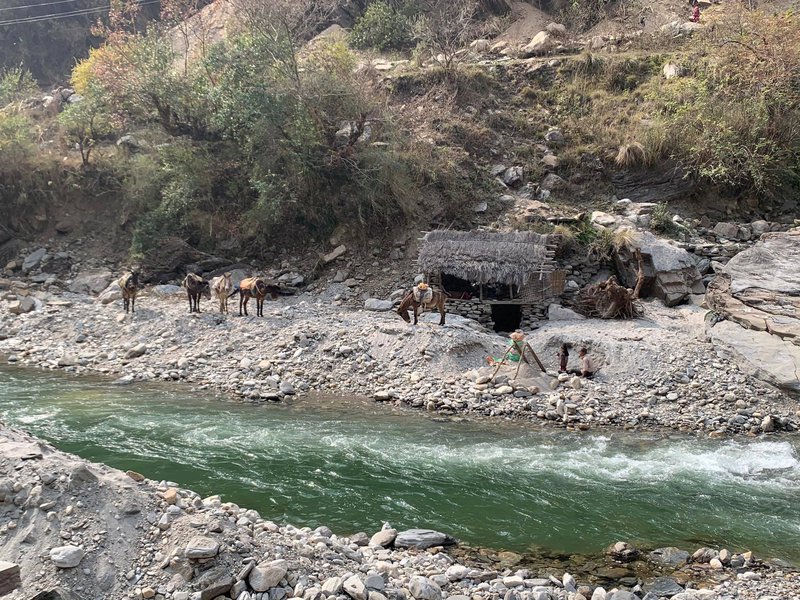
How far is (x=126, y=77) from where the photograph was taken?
21.5 meters

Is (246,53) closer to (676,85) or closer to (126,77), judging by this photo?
(126,77)

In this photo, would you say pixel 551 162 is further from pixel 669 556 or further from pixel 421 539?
pixel 421 539

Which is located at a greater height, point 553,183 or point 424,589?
point 553,183

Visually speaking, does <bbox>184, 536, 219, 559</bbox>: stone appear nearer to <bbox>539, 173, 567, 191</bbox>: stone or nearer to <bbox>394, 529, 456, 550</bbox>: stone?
<bbox>394, 529, 456, 550</bbox>: stone

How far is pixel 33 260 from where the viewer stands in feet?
72.3

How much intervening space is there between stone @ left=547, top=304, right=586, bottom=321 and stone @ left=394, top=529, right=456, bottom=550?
1029 cm

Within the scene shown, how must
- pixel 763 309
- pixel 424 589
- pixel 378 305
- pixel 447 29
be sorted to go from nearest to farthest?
pixel 424 589
pixel 763 309
pixel 378 305
pixel 447 29

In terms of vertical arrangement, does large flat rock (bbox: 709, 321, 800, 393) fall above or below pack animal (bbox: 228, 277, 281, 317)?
below

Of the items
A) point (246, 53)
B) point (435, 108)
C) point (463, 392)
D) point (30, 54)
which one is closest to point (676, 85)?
point (435, 108)

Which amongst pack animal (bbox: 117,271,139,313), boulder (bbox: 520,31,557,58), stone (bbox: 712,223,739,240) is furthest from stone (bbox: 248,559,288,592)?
boulder (bbox: 520,31,557,58)

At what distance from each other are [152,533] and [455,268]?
1165cm

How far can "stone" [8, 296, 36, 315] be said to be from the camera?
1786 cm

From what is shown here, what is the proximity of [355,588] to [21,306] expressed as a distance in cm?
1644

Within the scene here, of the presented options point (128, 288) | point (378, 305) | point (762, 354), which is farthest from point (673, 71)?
point (128, 288)
